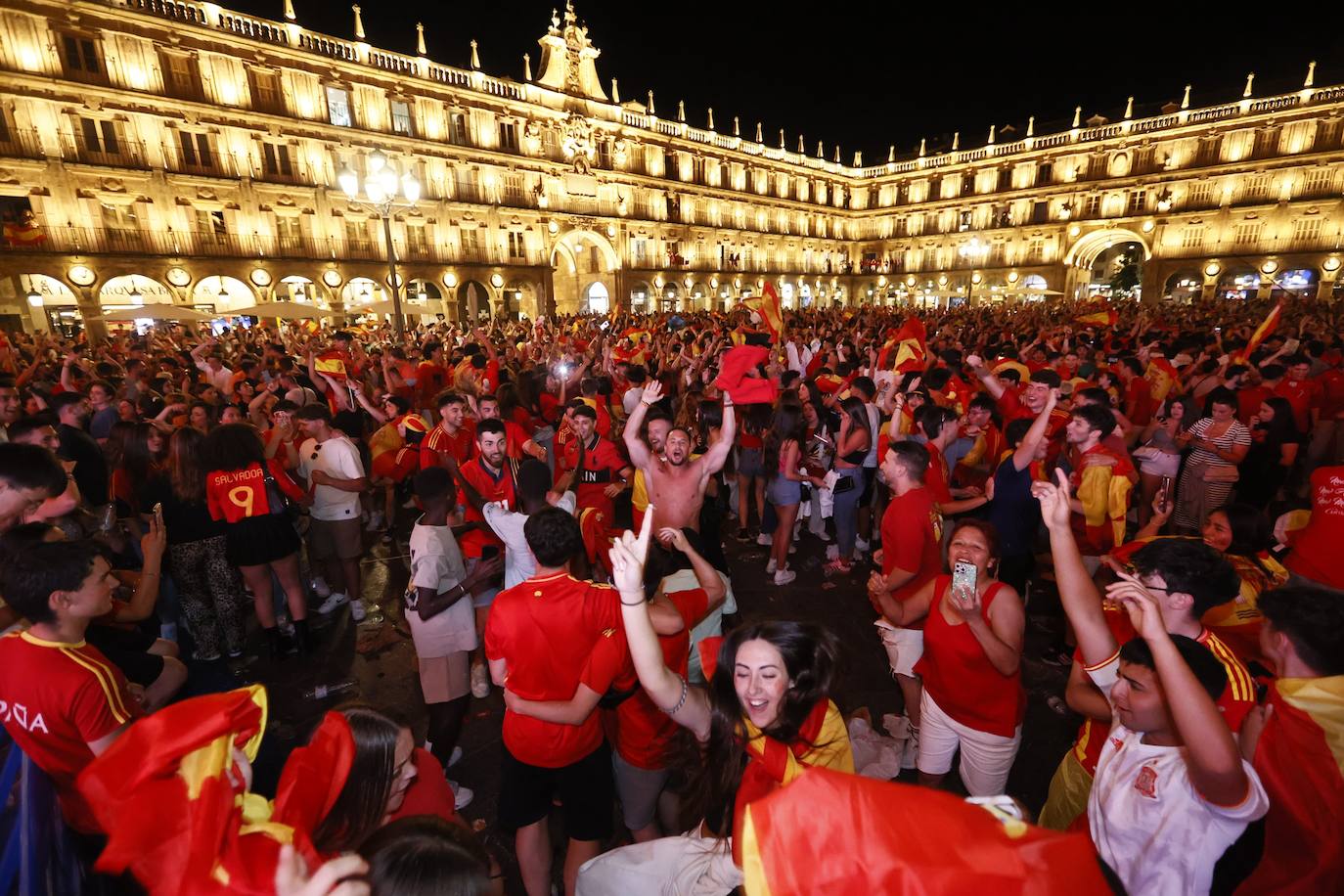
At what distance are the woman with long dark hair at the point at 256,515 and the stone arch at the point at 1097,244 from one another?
180ft

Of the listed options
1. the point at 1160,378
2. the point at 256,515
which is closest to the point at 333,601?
the point at 256,515

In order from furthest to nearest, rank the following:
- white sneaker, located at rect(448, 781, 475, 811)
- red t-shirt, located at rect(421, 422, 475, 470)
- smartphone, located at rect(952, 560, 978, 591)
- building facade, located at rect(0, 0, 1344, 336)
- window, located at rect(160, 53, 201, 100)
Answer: window, located at rect(160, 53, 201, 100) < building facade, located at rect(0, 0, 1344, 336) < red t-shirt, located at rect(421, 422, 475, 470) < white sneaker, located at rect(448, 781, 475, 811) < smartphone, located at rect(952, 560, 978, 591)

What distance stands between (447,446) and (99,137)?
1081 inches

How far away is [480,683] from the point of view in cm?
446

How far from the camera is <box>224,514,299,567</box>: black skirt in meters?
4.41

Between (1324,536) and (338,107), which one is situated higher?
(338,107)

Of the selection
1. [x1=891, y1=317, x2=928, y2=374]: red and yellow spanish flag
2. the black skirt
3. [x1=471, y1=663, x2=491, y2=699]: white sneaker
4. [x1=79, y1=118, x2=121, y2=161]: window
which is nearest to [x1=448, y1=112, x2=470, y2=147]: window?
[x1=79, y1=118, x2=121, y2=161]: window

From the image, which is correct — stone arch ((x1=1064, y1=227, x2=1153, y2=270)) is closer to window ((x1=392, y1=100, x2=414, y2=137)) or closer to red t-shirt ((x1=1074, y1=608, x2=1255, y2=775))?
window ((x1=392, y1=100, x2=414, y2=137))

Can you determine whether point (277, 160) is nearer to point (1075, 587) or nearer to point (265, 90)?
point (265, 90)

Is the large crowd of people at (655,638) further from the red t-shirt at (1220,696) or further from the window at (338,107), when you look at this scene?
the window at (338,107)

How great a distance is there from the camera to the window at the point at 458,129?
30359mm

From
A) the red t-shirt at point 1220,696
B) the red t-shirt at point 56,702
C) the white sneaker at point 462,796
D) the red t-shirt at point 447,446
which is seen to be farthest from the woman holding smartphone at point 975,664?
the red t-shirt at point 447,446

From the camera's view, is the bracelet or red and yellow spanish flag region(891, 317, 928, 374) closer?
the bracelet

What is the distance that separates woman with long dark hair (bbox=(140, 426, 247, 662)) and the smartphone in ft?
16.5
